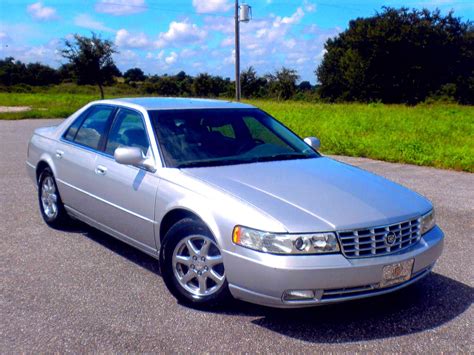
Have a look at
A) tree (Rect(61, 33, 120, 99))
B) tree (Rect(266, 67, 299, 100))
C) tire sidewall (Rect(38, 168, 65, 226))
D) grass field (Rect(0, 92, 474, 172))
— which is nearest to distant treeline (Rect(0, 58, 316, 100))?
tree (Rect(266, 67, 299, 100))

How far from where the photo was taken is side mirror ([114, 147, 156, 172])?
4.70m

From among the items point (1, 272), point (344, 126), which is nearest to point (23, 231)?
point (1, 272)

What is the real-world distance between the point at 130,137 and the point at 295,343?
2438mm

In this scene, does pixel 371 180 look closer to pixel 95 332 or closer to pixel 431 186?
pixel 95 332

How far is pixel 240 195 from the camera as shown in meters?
4.11

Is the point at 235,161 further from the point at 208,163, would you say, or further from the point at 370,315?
the point at 370,315

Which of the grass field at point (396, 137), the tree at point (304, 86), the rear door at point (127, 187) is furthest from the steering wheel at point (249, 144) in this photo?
the tree at point (304, 86)

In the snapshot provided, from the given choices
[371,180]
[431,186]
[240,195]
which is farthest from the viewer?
[431,186]

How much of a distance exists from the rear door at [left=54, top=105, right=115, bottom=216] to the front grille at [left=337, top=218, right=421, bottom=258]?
2.52m

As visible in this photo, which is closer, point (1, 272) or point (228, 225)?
point (228, 225)

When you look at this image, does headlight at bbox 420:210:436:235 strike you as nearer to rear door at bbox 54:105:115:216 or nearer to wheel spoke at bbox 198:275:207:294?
wheel spoke at bbox 198:275:207:294

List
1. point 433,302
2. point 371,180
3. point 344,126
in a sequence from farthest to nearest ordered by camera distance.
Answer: point 344,126 < point 371,180 < point 433,302

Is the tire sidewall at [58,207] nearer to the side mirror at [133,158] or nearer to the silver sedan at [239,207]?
the silver sedan at [239,207]

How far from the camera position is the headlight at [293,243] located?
12.2ft
